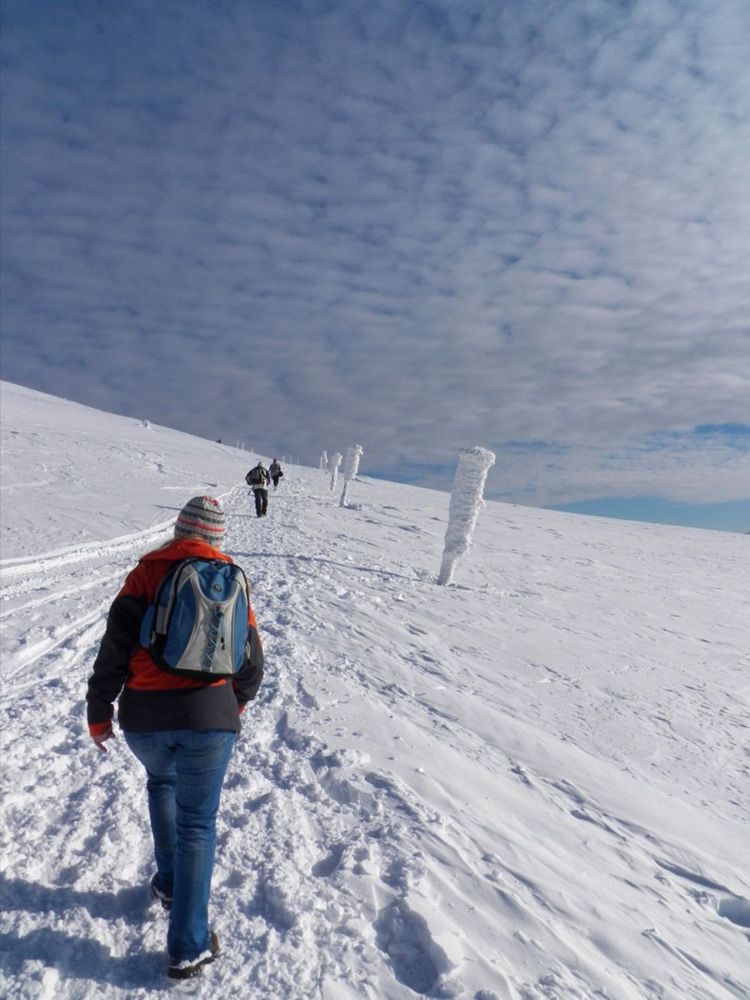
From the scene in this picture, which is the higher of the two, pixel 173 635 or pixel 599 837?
pixel 173 635

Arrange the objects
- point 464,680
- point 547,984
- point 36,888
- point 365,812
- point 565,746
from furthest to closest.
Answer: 1. point 464,680
2. point 565,746
3. point 365,812
4. point 36,888
5. point 547,984

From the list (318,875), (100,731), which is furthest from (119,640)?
(318,875)

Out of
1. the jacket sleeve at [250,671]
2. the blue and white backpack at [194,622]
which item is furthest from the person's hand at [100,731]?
the jacket sleeve at [250,671]

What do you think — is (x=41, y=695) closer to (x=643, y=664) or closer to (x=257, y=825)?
(x=257, y=825)

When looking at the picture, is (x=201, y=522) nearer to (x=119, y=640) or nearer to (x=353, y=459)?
(x=119, y=640)

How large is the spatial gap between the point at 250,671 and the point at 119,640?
647mm

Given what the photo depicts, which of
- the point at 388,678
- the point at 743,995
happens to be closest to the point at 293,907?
the point at 743,995

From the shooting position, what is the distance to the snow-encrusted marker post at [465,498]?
50.4ft

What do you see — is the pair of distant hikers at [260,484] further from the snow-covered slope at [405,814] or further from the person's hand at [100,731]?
the person's hand at [100,731]

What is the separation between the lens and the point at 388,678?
24.0 ft

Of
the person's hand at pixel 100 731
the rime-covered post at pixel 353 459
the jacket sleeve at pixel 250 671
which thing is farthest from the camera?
the rime-covered post at pixel 353 459

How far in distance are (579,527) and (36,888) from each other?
40493 mm

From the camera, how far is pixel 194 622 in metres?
2.56

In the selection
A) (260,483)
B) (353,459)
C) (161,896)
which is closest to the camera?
(161,896)
